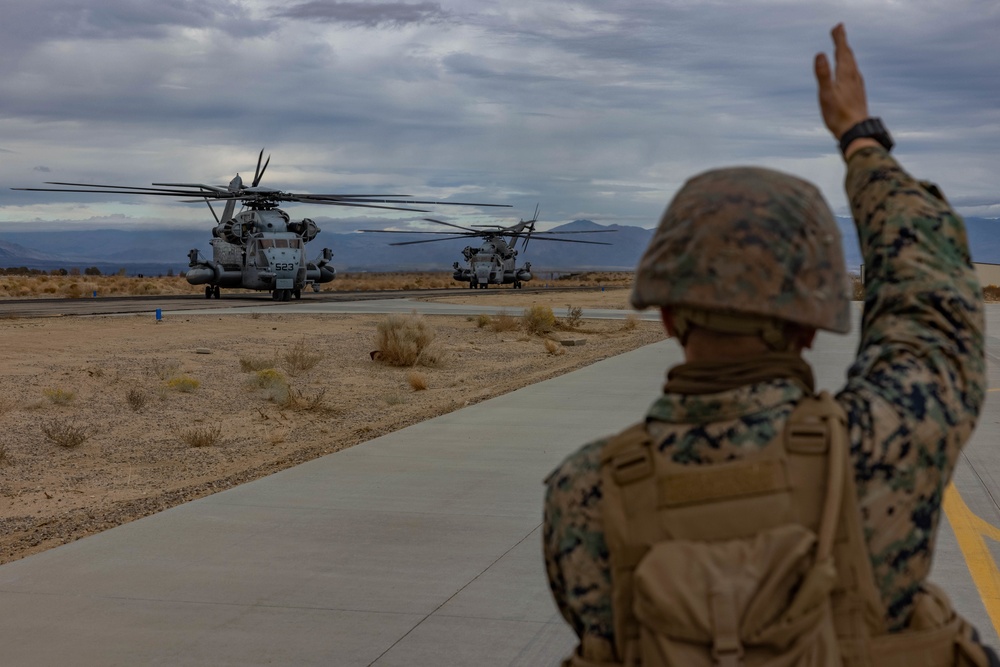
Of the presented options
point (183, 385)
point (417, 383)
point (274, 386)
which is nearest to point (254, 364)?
point (183, 385)

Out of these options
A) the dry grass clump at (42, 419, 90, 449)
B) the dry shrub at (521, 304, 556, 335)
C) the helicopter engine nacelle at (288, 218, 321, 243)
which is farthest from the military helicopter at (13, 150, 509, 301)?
the dry grass clump at (42, 419, 90, 449)

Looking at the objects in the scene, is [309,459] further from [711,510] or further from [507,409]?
[711,510]

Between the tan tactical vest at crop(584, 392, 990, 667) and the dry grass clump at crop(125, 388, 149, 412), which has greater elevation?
the tan tactical vest at crop(584, 392, 990, 667)

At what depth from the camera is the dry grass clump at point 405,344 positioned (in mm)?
22547

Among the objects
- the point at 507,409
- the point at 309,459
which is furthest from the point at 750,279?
the point at 507,409

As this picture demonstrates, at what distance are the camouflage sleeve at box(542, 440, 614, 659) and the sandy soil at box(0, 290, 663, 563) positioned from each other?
22.6 feet

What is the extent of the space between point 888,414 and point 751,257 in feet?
1.04

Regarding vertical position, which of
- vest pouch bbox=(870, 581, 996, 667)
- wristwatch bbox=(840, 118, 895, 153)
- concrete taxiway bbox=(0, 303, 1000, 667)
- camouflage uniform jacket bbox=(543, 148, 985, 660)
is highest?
wristwatch bbox=(840, 118, 895, 153)

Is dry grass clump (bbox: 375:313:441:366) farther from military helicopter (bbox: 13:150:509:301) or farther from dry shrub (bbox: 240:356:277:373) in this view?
military helicopter (bbox: 13:150:509:301)

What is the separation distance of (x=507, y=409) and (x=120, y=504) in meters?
4.88

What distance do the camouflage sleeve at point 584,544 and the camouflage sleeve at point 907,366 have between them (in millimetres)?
398

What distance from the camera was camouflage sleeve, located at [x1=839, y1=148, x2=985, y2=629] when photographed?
1.83 m

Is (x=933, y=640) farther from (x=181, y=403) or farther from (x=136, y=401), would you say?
(x=181, y=403)

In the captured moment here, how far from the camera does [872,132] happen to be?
2.16 meters
